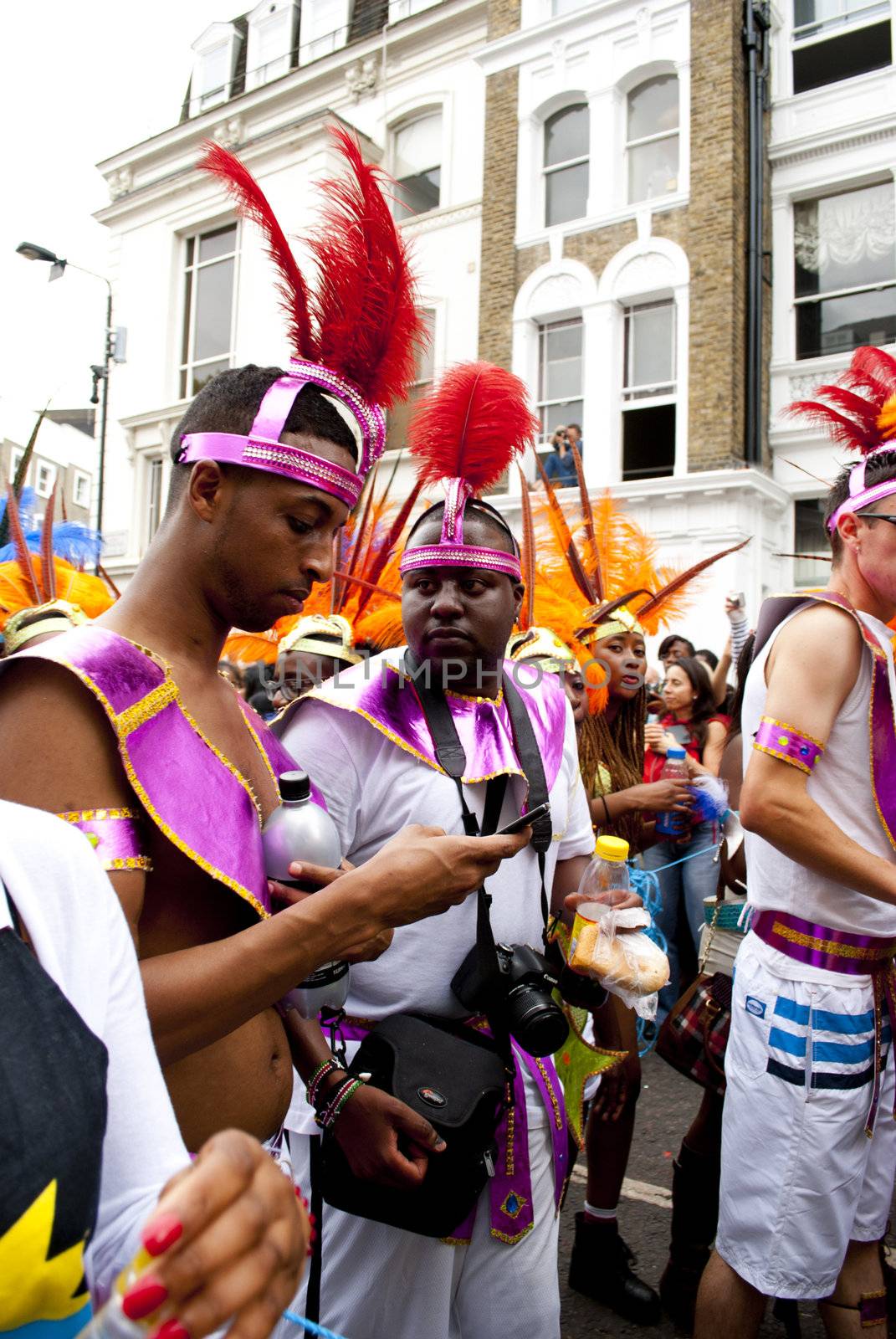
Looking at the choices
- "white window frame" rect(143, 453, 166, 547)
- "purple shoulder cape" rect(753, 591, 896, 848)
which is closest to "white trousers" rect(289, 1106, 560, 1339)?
"purple shoulder cape" rect(753, 591, 896, 848)

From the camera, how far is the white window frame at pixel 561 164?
41.9 feet

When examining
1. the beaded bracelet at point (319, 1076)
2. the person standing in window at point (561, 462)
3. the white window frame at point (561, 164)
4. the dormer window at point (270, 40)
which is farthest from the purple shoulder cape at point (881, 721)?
the dormer window at point (270, 40)

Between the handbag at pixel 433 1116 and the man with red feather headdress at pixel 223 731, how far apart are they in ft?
0.25

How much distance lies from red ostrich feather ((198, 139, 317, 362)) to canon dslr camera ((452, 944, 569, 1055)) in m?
1.34

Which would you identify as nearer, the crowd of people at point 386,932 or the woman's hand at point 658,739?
the crowd of people at point 386,932

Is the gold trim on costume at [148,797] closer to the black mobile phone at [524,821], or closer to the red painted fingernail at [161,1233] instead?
the black mobile phone at [524,821]

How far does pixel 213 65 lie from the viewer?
1816 centimetres

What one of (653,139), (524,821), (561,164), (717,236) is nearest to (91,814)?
(524,821)

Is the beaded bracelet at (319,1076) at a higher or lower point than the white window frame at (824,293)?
lower

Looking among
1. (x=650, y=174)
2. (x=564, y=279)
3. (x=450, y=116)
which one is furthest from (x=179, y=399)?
(x=650, y=174)

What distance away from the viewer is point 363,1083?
1818 mm

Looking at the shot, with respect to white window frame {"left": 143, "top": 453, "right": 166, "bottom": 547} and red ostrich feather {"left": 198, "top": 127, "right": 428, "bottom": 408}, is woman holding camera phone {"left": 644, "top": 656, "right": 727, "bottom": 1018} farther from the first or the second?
white window frame {"left": 143, "top": 453, "right": 166, "bottom": 547}

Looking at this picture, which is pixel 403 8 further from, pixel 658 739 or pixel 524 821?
pixel 524 821

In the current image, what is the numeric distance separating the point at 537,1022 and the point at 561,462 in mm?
8218
